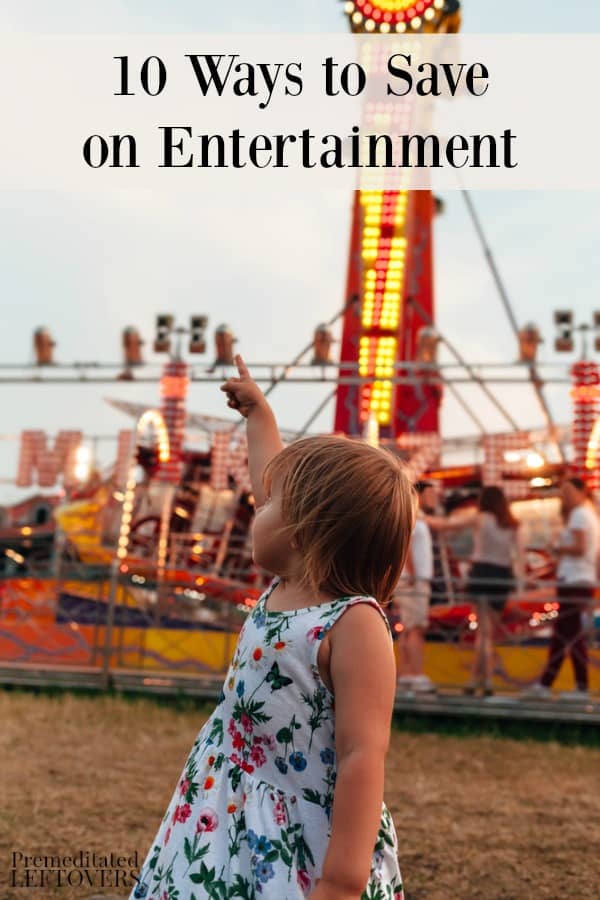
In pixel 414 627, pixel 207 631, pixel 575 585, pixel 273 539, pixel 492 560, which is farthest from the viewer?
pixel 207 631

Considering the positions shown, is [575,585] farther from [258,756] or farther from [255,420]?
[258,756]

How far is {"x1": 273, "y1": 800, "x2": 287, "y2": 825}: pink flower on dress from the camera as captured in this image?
61.5 inches

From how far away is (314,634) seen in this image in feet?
5.15

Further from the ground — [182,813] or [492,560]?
[182,813]

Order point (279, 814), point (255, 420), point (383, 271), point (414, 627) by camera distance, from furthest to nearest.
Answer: point (383, 271) < point (414, 627) < point (255, 420) < point (279, 814)

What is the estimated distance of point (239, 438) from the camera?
12031mm

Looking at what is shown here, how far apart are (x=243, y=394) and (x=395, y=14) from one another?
1220 centimetres

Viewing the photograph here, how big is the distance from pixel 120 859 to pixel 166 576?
311 inches

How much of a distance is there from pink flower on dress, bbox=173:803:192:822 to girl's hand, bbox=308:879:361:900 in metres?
0.27

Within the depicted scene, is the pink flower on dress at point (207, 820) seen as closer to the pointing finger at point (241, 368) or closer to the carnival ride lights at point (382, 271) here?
the pointing finger at point (241, 368)

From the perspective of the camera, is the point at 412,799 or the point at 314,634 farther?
the point at 412,799

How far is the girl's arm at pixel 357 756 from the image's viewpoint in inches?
57.0
